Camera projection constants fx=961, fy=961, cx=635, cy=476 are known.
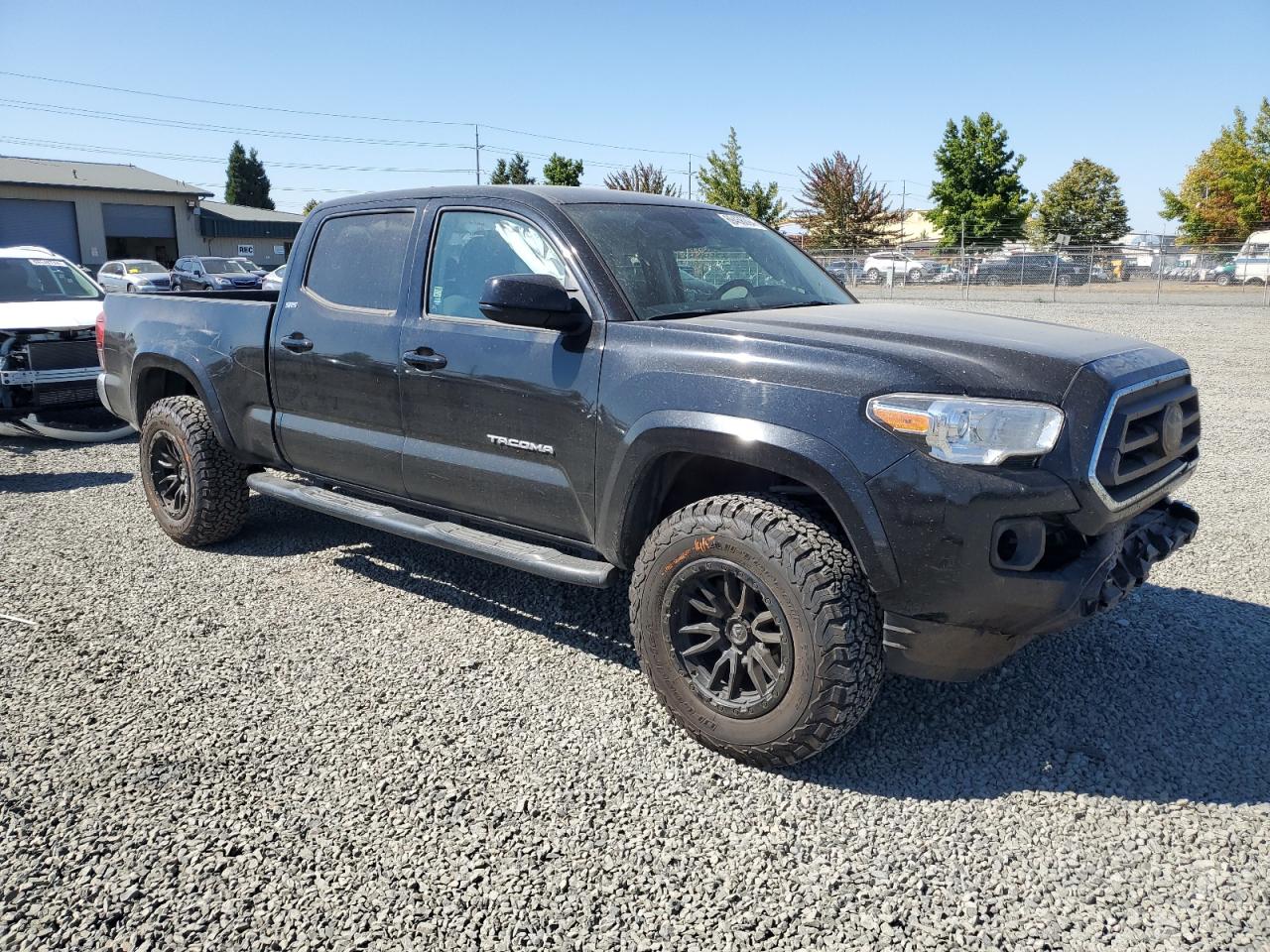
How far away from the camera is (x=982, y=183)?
45000mm

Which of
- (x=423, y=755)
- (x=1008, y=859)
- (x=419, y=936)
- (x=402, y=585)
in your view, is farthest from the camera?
(x=402, y=585)

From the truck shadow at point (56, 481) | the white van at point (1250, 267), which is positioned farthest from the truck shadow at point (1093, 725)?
the white van at point (1250, 267)

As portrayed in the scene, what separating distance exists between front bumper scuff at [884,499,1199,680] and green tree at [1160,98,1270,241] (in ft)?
165

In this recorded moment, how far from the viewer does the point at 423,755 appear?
10.6 feet

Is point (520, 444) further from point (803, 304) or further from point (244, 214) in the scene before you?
point (244, 214)

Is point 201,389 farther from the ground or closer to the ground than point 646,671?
farther from the ground

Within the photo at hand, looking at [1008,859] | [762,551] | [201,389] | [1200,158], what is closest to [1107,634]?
[1008,859]

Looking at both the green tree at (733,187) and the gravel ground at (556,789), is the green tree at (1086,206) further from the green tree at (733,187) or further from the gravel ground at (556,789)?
the gravel ground at (556,789)

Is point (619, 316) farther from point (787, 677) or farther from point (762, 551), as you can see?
point (787, 677)

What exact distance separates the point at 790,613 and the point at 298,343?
9.34 ft

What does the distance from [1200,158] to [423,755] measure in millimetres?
60047

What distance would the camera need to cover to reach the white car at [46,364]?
827 cm

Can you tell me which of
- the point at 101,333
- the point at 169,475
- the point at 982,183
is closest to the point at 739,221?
the point at 169,475

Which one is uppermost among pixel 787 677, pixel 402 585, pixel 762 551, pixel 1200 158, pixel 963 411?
pixel 1200 158
